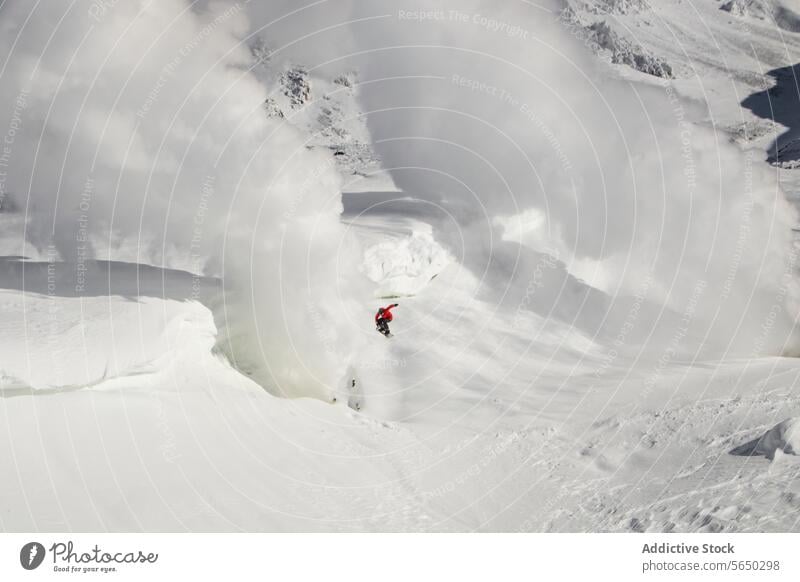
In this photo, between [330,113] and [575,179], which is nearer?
[575,179]

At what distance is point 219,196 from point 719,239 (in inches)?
1131

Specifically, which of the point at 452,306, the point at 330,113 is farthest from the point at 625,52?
the point at 330,113

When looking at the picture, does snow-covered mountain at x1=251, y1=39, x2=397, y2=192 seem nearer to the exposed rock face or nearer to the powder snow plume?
the powder snow plume

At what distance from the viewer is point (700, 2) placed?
105ft

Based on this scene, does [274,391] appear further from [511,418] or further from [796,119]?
[796,119]

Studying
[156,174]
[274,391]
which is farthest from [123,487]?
[156,174]

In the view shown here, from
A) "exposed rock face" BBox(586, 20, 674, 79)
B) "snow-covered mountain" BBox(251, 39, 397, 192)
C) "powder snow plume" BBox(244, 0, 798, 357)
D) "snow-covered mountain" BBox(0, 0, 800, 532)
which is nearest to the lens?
"snow-covered mountain" BBox(0, 0, 800, 532)

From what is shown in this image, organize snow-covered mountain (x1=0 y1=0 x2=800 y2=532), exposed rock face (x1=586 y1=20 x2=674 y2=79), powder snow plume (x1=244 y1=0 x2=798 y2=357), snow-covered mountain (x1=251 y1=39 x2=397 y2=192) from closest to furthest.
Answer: snow-covered mountain (x1=0 y1=0 x2=800 y2=532), powder snow plume (x1=244 y1=0 x2=798 y2=357), exposed rock face (x1=586 y1=20 x2=674 y2=79), snow-covered mountain (x1=251 y1=39 x2=397 y2=192)

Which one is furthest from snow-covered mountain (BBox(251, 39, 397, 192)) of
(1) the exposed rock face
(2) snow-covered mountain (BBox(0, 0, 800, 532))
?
(1) the exposed rock face

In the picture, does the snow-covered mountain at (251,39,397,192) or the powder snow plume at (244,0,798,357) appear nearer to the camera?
the powder snow plume at (244,0,798,357)

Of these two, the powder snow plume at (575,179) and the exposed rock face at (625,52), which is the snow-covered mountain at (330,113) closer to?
the powder snow plume at (575,179)

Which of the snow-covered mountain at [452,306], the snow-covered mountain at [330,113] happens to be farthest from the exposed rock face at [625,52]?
the snow-covered mountain at [330,113]

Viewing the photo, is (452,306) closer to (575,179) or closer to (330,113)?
(575,179)

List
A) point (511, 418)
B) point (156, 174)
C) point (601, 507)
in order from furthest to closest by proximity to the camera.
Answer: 1. point (156, 174)
2. point (511, 418)
3. point (601, 507)
